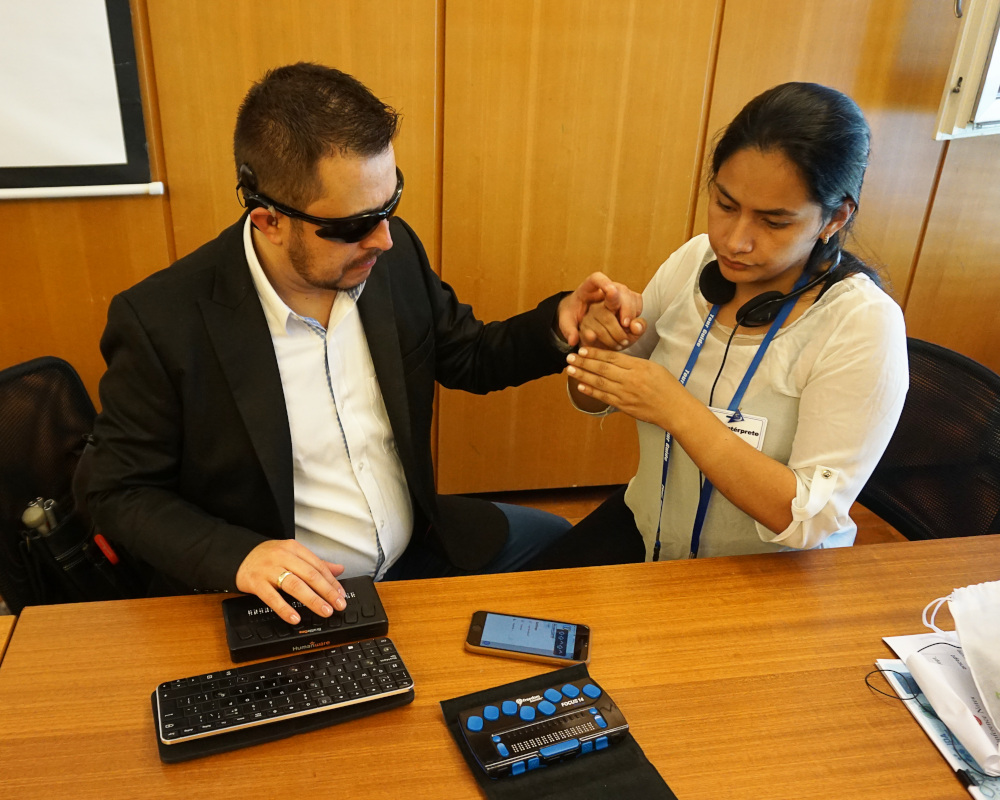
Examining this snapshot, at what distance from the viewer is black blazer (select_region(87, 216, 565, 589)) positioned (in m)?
1.19

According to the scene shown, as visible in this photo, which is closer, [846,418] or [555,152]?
[846,418]

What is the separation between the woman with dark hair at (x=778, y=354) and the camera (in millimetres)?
1252

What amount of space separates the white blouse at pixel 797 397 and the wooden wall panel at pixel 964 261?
174cm

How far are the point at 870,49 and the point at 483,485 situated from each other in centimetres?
196

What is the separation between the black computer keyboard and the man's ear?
2.19ft

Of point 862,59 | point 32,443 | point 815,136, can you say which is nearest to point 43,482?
point 32,443

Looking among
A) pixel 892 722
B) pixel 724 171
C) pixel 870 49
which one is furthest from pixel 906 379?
pixel 870 49

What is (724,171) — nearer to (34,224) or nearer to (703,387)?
(703,387)

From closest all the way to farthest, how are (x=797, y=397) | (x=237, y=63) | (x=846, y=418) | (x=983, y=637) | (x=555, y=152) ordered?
(x=983, y=637) < (x=846, y=418) < (x=797, y=397) < (x=237, y=63) < (x=555, y=152)

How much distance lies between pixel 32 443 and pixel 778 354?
53.4 inches

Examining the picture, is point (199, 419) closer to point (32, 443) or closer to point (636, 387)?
point (32, 443)

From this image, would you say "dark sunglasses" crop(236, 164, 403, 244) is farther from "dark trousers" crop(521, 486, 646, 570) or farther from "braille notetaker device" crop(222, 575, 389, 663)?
"dark trousers" crop(521, 486, 646, 570)

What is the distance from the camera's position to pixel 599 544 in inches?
65.5

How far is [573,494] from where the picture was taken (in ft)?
9.98
